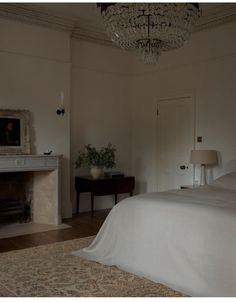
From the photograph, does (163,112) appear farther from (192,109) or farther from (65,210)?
(65,210)

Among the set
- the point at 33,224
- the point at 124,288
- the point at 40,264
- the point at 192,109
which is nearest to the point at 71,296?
the point at 124,288

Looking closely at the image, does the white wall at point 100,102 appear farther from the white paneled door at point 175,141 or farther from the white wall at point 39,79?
the white paneled door at point 175,141

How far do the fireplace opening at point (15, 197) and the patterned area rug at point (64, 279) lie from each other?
1.63m

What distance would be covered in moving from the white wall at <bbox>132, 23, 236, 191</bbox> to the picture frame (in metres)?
2.38

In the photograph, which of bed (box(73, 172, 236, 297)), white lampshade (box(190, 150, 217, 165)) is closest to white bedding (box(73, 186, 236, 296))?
bed (box(73, 172, 236, 297))

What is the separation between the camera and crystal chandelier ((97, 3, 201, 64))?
3.16 m

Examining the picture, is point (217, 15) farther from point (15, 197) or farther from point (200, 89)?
point (15, 197)

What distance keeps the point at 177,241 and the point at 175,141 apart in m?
3.31

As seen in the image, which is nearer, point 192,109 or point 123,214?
point 123,214

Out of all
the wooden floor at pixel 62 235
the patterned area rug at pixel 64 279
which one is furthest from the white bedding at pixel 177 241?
the wooden floor at pixel 62 235

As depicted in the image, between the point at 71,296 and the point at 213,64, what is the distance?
165 inches

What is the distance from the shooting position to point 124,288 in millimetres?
2941

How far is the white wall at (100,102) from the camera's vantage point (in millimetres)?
6242

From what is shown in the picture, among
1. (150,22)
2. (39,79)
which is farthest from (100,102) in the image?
(150,22)
